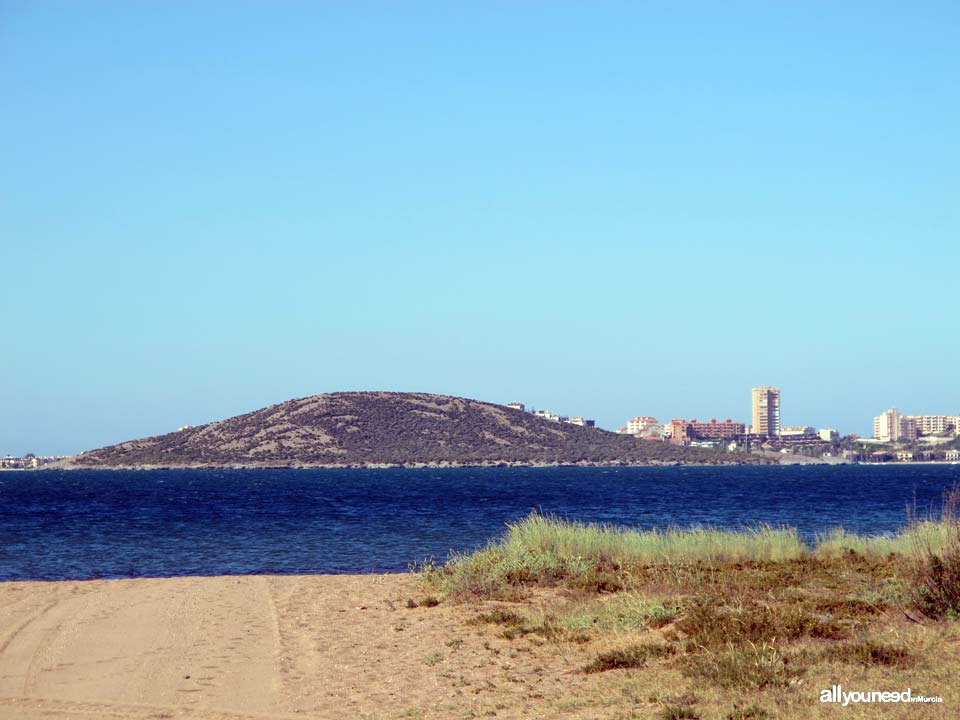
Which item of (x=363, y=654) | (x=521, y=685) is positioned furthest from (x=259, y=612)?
(x=521, y=685)

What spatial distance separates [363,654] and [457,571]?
18.1 ft

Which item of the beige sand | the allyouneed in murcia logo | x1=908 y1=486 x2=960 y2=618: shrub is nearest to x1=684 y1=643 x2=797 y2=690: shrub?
the allyouneed in murcia logo

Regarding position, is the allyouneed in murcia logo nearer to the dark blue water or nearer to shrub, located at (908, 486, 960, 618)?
shrub, located at (908, 486, 960, 618)

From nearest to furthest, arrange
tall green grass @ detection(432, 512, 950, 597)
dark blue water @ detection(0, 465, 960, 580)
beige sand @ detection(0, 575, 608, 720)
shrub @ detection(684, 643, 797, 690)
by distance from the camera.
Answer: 1. shrub @ detection(684, 643, 797, 690)
2. beige sand @ detection(0, 575, 608, 720)
3. tall green grass @ detection(432, 512, 950, 597)
4. dark blue water @ detection(0, 465, 960, 580)

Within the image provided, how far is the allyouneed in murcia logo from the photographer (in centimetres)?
1001

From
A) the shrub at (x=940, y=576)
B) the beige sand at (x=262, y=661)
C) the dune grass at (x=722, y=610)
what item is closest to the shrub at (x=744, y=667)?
the dune grass at (x=722, y=610)

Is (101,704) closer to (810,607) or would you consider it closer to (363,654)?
(363,654)

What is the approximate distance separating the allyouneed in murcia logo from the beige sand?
2.80 m

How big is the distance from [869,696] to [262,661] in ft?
26.3

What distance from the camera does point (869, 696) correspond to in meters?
10.2

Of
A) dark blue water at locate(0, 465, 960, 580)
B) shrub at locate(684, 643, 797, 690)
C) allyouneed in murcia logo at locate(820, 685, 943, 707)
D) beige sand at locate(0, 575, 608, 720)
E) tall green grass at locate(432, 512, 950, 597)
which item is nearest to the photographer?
allyouneed in murcia logo at locate(820, 685, 943, 707)

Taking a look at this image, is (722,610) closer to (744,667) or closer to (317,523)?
(744,667)

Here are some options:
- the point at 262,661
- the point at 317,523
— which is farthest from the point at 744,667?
the point at 317,523

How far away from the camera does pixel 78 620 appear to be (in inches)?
720
